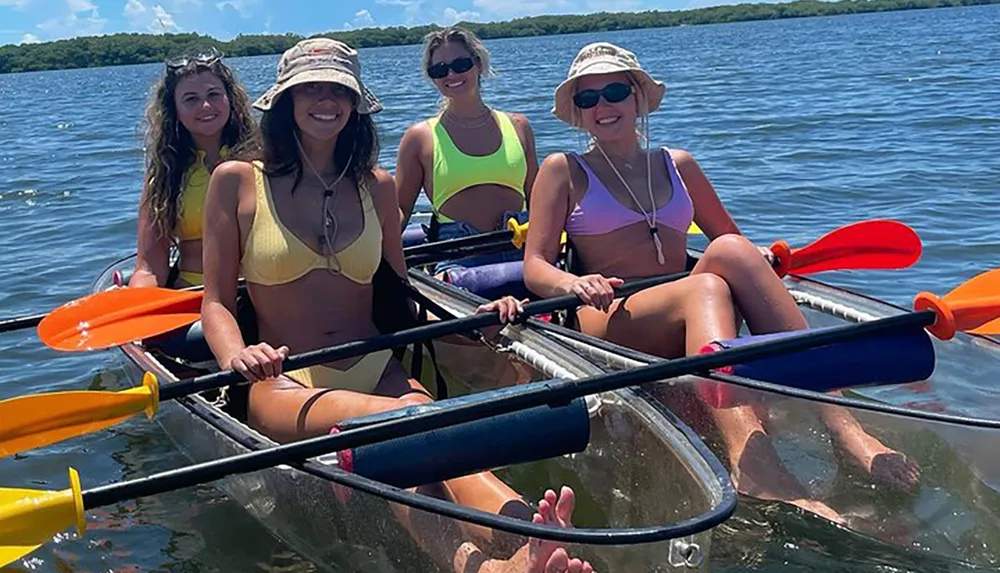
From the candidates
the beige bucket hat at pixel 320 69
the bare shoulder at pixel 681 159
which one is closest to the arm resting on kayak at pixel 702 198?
the bare shoulder at pixel 681 159

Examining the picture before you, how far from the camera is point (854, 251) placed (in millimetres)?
4734

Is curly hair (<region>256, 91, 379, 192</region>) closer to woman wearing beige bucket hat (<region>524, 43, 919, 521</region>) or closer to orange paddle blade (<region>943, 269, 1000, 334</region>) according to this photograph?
woman wearing beige bucket hat (<region>524, 43, 919, 521</region>)

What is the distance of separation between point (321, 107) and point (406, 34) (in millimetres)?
78223

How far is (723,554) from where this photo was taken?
3.50 m

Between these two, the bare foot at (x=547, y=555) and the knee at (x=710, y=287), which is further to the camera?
the knee at (x=710, y=287)

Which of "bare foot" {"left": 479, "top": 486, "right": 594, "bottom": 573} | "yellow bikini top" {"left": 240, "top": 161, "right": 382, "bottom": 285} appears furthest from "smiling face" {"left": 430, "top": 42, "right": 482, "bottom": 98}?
"bare foot" {"left": 479, "top": 486, "right": 594, "bottom": 573}

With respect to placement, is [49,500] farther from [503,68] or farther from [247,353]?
[503,68]

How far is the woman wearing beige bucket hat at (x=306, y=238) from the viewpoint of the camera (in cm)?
365

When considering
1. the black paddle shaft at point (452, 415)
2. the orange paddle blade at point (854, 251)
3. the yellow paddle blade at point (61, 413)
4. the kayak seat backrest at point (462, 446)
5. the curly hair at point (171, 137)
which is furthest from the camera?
the curly hair at point (171, 137)

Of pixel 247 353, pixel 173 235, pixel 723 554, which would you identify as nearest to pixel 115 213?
pixel 173 235

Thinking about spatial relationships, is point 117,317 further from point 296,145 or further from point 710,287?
point 710,287

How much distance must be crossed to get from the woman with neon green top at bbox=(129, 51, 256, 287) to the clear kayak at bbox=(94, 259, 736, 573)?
0.88 meters

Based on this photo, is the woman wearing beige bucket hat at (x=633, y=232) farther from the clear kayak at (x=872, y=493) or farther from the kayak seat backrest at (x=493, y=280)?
the kayak seat backrest at (x=493, y=280)

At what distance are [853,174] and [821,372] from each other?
26.7 ft
